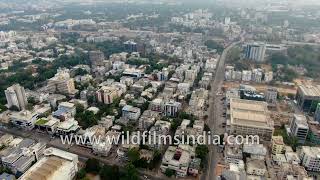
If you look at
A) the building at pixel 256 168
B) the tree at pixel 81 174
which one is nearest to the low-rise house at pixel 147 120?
the tree at pixel 81 174

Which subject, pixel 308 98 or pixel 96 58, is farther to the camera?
pixel 96 58

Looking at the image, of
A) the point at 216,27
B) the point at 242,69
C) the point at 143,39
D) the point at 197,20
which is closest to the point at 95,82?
the point at 242,69

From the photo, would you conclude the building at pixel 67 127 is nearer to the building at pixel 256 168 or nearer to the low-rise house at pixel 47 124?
the low-rise house at pixel 47 124

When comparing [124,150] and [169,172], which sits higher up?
[124,150]

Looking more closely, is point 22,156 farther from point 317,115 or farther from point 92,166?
point 317,115

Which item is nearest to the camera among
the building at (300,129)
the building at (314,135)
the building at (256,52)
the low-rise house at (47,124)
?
the building at (300,129)

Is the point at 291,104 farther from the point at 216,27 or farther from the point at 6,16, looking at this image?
the point at 6,16

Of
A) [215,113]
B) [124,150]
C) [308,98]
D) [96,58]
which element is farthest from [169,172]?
[96,58]
